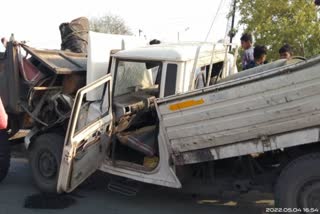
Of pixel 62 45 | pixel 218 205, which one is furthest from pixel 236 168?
pixel 62 45

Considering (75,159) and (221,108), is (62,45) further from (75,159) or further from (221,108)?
(221,108)

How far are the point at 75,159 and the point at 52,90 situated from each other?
1425 millimetres

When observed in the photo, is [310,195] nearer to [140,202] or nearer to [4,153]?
[140,202]

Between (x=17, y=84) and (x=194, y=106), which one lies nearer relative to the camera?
(x=194, y=106)

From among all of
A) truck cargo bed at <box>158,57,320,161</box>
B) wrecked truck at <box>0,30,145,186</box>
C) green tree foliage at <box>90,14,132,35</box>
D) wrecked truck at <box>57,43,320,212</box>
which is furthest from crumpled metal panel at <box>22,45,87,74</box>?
green tree foliage at <box>90,14,132,35</box>

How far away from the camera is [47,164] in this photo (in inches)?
249

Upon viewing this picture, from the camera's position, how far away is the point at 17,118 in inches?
273

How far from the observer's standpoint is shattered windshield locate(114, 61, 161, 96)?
6.04 meters

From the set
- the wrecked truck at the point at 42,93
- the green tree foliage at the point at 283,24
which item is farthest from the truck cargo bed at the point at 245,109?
the green tree foliage at the point at 283,24

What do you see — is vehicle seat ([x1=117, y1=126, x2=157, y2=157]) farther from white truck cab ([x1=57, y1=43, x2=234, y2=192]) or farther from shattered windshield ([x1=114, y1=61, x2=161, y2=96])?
shattered windshield ([x1=114, y1=61, x2=161, y2=96])

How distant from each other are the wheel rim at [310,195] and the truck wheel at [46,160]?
3.16 metres

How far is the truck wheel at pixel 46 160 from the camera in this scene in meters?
6.21

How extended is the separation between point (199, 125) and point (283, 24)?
9.57 m

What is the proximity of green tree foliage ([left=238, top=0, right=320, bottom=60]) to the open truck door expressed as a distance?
8.43m
